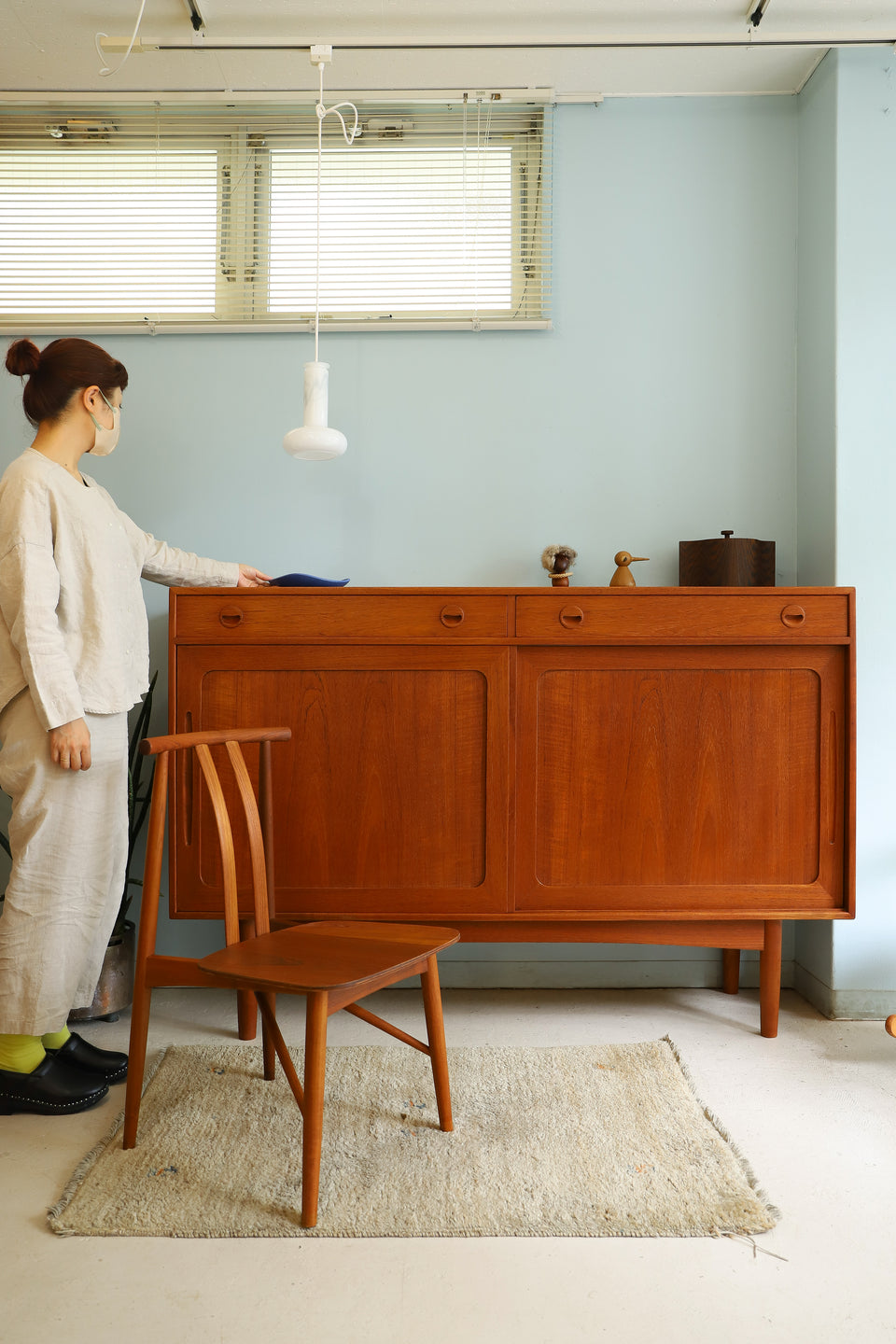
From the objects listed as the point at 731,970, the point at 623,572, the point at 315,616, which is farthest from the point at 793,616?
the point at 315,616

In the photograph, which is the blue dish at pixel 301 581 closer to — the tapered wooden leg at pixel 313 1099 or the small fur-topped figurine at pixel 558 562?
the small fur-topped figurine at pixel 558 562

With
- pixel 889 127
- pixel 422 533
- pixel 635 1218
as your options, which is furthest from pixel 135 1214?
pixel 889 127

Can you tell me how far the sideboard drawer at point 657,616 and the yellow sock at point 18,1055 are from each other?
4.65ft

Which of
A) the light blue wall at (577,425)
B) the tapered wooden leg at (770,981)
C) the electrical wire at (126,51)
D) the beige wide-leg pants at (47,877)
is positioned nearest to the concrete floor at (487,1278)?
the beige wide-leg pants at (47,877)

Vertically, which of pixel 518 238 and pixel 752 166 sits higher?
pixel 752 166

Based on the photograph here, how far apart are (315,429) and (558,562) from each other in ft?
2.45

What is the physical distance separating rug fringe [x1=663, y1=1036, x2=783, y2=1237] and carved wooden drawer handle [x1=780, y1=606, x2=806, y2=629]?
1.07 m

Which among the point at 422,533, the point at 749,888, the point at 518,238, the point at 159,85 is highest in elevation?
the point at 159,85

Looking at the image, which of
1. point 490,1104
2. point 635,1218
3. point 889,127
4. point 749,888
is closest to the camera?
point 635,1218

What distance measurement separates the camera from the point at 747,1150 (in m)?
1.70

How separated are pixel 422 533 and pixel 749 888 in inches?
52.7

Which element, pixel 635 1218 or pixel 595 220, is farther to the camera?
pixel 595 220

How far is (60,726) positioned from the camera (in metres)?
1.82

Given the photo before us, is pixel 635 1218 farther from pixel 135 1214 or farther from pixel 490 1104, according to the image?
pixel 135 1214
